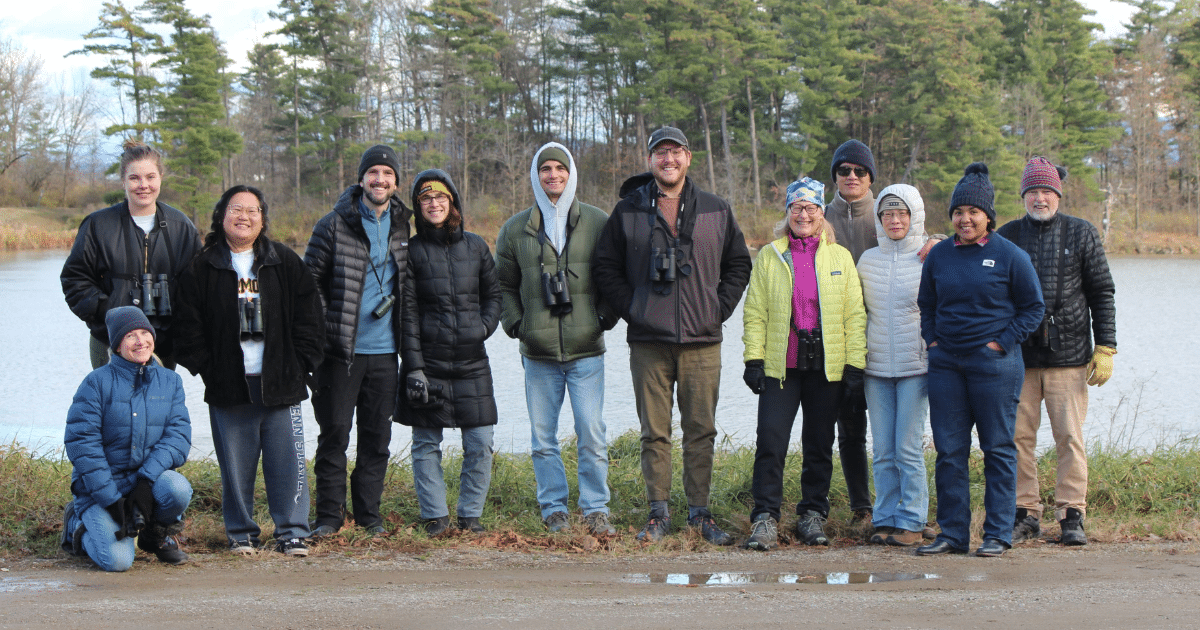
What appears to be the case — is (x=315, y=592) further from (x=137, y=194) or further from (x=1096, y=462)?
(x=1096, y=462)

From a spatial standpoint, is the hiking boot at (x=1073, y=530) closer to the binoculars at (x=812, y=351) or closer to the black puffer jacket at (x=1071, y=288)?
the black puffer jacket at (x=1071, y=288)

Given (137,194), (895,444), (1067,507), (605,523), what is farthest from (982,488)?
(137,194)

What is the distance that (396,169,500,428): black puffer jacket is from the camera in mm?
4719

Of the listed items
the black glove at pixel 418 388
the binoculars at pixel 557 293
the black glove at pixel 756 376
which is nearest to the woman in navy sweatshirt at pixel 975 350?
the black glove at pixel 756 376

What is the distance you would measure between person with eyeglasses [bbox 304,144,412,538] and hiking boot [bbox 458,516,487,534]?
1.34 ft

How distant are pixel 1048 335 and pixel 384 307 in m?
3.28

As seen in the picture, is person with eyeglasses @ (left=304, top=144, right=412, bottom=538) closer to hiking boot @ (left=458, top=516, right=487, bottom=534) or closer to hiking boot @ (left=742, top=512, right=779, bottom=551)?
hiking boot @ (left=458, top=516, right=487, bottom=534)

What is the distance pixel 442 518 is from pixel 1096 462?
410 centimetres

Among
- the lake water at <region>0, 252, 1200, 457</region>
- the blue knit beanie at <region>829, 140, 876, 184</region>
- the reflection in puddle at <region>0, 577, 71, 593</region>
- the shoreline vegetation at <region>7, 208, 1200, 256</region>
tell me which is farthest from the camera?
the shoreline vegetation at <region>7, 208, 1200, 256</region>

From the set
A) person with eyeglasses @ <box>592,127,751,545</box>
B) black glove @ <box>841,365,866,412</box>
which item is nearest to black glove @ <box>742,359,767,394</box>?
person with eyeglasses @ <box>592,127,751,545</box>

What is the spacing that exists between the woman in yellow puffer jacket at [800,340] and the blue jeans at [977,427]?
401 mm

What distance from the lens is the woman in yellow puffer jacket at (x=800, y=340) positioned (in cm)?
462

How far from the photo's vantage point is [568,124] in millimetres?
45719

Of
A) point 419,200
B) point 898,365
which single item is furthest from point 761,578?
point 419,200
